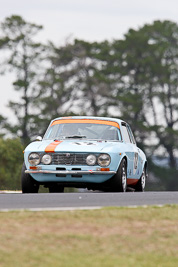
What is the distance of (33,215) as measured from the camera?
32.3ft

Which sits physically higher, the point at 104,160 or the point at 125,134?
the point at 125,134

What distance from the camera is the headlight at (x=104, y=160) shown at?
15.7 meters

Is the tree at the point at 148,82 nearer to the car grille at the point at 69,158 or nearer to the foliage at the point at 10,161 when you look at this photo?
the foliage at the point at 10,161

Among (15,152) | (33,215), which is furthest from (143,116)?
(33,215)

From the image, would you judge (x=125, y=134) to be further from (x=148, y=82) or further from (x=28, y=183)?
(x=148, y=82)

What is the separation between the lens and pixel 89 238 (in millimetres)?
8422

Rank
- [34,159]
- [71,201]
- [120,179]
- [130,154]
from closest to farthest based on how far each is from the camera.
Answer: [71,201], [34,159], [120,179], [130,154]

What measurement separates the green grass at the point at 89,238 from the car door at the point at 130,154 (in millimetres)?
6497

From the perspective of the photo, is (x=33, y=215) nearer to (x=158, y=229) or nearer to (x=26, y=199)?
(x=158, y=229)

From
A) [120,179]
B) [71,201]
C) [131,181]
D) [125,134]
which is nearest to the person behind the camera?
[71,201]

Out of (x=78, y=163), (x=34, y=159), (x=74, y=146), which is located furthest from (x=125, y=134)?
(x=34, y=159)

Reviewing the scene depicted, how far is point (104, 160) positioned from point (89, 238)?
286 inches

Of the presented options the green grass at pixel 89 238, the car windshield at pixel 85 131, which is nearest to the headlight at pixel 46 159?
the car windshield at pixel 85 131

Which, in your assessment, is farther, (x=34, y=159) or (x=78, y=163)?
(x=34, y=159)
